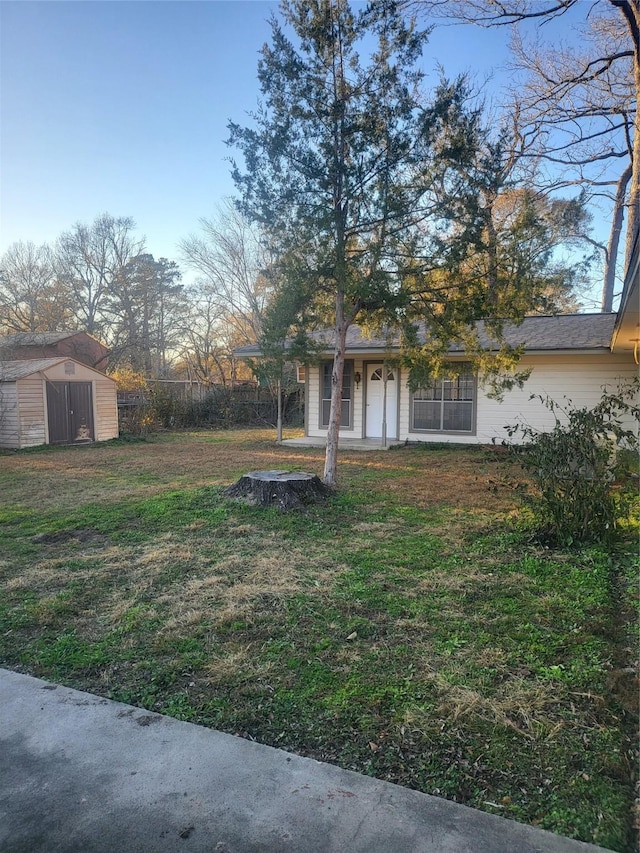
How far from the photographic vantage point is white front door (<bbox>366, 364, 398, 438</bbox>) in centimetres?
1307

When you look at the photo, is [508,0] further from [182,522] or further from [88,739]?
[88,739]

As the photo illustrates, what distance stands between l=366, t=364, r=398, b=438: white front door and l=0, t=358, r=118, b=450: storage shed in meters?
6.91

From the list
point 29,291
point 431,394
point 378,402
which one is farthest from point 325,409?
point 29,291

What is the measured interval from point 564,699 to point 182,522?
4063 millimetres

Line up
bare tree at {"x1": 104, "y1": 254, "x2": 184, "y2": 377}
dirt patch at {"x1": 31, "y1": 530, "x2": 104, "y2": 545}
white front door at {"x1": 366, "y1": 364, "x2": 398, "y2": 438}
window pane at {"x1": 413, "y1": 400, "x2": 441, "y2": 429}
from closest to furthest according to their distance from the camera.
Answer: dirt patch at {"x1": 31, "y1": 530, "x2": 104, "y2": 545}
window pane at {"x1": 413, "y1": 400, "x2": 441, "y2": 429}
white front door at {"x1": 366, "y1": 364, "x2": 398, "y2": 438}
bare tree at {"x1": 104, "y1": 254, "x2": 184, "y2": 377}

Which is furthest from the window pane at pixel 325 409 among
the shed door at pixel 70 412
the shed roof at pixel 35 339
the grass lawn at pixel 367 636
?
the shed roof at pixel 35 339

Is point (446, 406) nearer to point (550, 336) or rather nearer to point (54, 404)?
point (550, 336)

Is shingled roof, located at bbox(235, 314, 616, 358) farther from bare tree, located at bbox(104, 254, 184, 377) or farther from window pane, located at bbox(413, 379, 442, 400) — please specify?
bare tree, located at bbox(104, 254, 184, 377)

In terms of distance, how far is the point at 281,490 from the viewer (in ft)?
19.9

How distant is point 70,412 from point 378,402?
25.5ft

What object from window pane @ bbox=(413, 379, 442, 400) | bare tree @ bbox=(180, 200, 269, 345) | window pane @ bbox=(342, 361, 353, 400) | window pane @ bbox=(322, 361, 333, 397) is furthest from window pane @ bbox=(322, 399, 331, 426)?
bare tree @ bbox=(180, 200, 269, 345)

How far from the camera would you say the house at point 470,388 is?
1098 centimetres

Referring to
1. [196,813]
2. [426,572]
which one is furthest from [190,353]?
[196,813]

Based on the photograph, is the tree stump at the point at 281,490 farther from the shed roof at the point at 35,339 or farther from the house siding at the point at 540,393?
the shed roof at the point at 35,339
